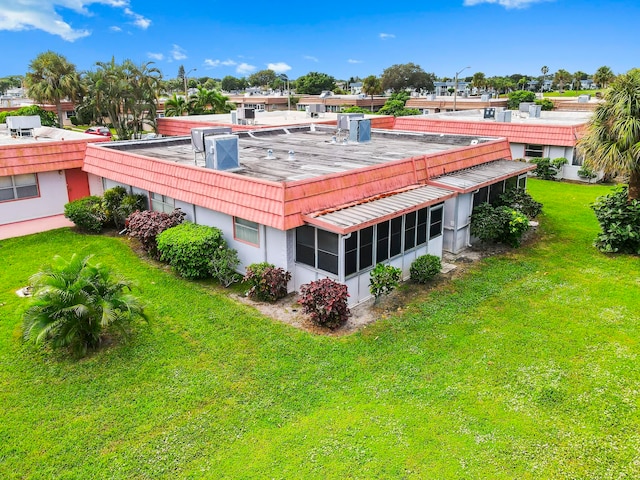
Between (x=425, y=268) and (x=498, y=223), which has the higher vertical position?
(x=498, y=223)

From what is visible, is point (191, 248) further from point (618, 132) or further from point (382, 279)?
point (618, 132)

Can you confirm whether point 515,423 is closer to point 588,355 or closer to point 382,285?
point 588,355

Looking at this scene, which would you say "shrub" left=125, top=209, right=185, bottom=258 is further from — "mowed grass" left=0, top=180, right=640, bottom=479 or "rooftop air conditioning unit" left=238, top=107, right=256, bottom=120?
"rooftop air conditioning unit" left=238, top=107, right=256, bottom=120

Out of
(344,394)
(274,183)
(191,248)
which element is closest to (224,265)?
(191,248)

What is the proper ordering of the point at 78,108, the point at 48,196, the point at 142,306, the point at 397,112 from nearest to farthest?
the point at 142,306
the point at 48,196
the point at 78,108
the point at 397,112

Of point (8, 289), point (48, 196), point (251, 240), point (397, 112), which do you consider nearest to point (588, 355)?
point (251, 240)

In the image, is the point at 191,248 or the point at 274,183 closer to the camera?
the point at 274,183
